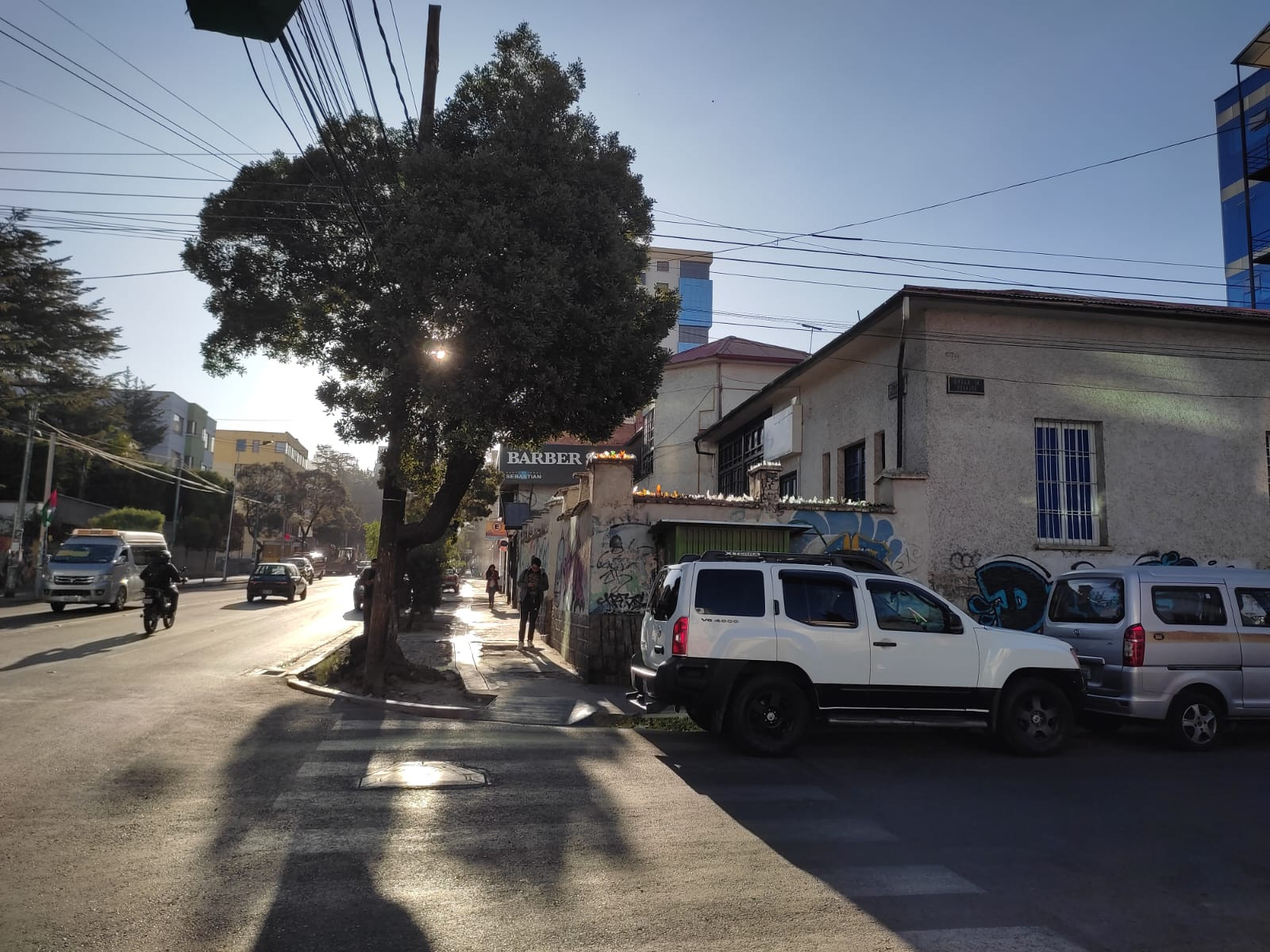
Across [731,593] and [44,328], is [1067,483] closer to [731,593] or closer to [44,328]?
[731,593]

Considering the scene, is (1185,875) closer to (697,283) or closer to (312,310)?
(312,310)

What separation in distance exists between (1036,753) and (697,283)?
6774cm

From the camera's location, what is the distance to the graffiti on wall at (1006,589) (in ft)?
47.8

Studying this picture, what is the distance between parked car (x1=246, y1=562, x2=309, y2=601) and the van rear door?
29.4 m

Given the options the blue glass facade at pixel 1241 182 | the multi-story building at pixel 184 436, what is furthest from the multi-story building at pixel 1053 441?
the multi-story building at pixel 184 436

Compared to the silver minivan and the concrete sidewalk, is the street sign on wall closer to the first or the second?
the concrete sidewalk

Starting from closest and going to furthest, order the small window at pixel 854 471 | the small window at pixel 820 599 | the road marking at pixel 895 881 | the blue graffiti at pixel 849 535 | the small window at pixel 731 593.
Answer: the road marking at pixel 895 881 < the small window at pixel 731 593 < the small window at pixel 820 599 < the blue graffiti at pixel 849 535 < the small window at pixel 854 471

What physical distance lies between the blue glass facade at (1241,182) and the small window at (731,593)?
32849 mm

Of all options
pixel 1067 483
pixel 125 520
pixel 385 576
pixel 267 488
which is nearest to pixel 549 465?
pixel 125 520

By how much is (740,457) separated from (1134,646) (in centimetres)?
1705

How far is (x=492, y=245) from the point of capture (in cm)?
1065

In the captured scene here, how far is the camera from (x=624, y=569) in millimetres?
14078

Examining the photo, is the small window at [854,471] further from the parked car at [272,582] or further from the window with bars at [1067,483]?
the parked car at [272,582]

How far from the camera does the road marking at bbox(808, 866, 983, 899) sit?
456cm
